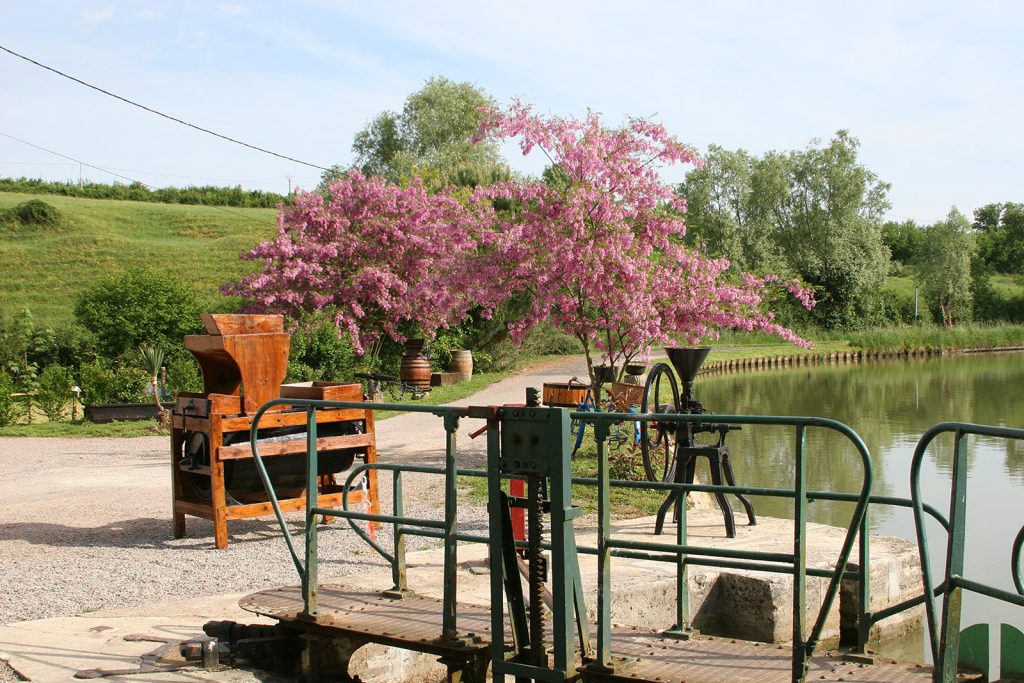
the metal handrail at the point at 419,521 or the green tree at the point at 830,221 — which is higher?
the green tree at the point at 830,221

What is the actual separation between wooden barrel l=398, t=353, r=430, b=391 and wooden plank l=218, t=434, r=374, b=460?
47.6 feet

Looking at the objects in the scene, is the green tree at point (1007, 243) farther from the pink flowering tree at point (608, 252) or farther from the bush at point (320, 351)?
the pink flowering tree at point (608, 252)

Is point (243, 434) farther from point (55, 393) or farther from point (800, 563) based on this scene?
point (55, 393)

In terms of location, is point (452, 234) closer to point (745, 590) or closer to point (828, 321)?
point (745, 590)

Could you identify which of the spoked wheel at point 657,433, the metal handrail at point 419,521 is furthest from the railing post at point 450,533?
the spoked wheel at point 657,433

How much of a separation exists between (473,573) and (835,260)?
49.5m

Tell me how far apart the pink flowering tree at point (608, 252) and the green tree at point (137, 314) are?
11.6 metres

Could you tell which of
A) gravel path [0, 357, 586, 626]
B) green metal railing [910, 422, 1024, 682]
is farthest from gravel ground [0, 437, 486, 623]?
green metal railing [910, 422, 1024, 682]

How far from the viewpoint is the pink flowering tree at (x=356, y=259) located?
67.5ft

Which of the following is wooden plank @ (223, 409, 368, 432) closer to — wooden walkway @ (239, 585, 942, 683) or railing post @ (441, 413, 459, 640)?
wooden walkway @ (239, 585, 942, 683)

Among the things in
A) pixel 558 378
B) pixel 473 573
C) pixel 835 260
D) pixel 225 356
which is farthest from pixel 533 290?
pixel 835 260

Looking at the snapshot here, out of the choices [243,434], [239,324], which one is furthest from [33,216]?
[243,434]

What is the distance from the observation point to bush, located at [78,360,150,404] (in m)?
19.6

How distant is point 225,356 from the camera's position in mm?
8469
